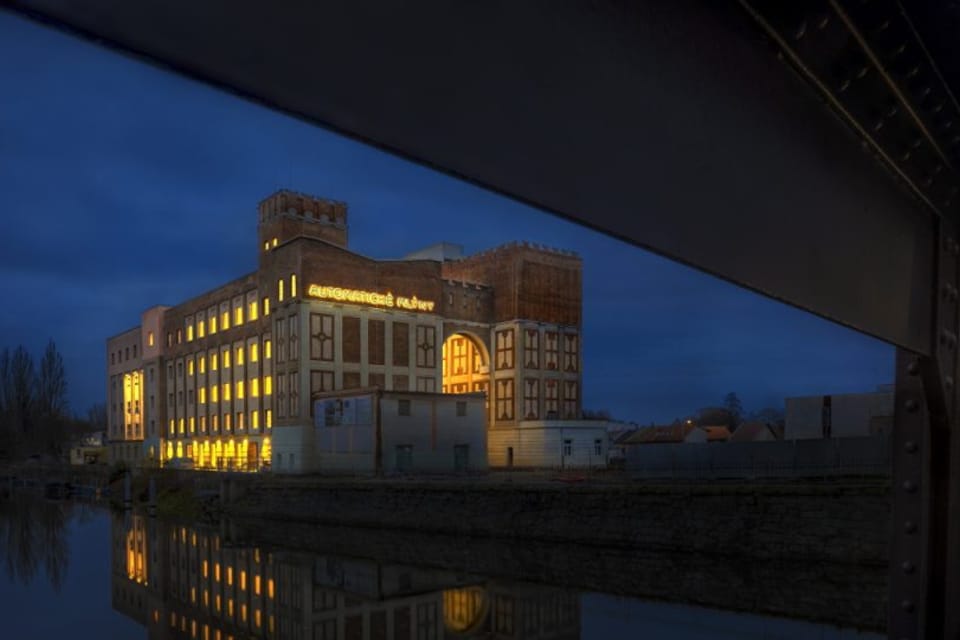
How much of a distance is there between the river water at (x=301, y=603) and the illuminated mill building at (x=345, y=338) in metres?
18.2

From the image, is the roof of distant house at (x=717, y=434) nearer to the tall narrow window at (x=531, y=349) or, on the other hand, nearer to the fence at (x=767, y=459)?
the tall narrow window at (x=531, y=349)

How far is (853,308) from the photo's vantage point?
3.00 meters

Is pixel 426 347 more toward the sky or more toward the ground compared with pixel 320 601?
more toward the sky

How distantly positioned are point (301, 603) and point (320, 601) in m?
0.56

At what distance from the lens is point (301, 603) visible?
22891mm

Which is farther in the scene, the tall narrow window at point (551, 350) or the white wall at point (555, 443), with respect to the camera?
the tall narrow window at point (551, 350)

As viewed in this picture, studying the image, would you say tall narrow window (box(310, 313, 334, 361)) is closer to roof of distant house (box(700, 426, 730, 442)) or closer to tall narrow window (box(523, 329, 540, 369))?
tall narrow window (box(523, 329, 540, 369))

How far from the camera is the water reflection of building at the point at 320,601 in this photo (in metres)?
19.5

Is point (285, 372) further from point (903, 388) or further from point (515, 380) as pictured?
point (903, 388)

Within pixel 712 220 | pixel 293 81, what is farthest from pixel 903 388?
pixel 293 81

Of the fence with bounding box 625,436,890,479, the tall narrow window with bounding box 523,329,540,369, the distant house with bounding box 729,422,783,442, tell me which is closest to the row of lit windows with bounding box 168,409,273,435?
the tall narrow window with bounding box 523,329,540,369

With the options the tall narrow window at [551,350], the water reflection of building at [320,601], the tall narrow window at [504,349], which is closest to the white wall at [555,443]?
the tall narrow window at [504,349]

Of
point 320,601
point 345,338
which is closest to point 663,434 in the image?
point 345,338

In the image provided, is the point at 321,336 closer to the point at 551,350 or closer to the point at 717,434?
the point at 551,350
